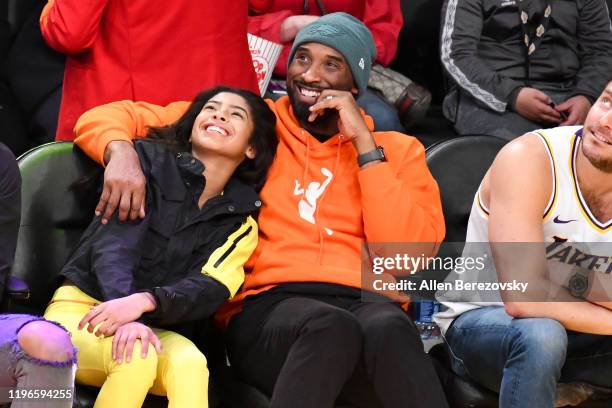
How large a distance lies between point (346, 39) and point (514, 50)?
3.55 ft

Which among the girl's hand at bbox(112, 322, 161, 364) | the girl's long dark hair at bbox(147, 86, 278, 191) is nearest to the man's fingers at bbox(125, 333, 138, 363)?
the girl's hand at bbox(112, 322, 161, 364)

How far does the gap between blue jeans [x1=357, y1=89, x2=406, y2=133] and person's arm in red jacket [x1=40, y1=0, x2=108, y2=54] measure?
0.99 meters

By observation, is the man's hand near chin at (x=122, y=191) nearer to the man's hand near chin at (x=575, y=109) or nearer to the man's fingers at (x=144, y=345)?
the man's fingers at (x=144, y=345)

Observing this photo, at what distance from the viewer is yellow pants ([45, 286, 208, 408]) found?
2.67 m

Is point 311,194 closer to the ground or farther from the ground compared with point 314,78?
closer to the ground

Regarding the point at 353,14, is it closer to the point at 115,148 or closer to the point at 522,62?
the point at 522,62

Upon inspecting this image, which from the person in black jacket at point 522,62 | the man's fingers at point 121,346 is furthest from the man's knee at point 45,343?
the person in black jacket at point 522,62

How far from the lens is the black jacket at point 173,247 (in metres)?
2.89

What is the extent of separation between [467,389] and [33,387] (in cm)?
115

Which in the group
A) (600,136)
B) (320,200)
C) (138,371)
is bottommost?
(138,371)

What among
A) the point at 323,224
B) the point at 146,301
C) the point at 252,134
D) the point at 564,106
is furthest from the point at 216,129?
the point at 564,106

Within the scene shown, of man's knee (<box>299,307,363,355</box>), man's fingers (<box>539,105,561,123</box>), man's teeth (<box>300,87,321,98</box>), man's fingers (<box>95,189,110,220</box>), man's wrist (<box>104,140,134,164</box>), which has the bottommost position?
man's knee (<box>299,307,363,355</box>)

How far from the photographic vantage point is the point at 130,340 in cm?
271

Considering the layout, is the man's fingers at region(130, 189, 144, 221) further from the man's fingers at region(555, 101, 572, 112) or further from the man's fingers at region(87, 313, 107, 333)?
the man's fingers at region(555, 101, 572, 112)
